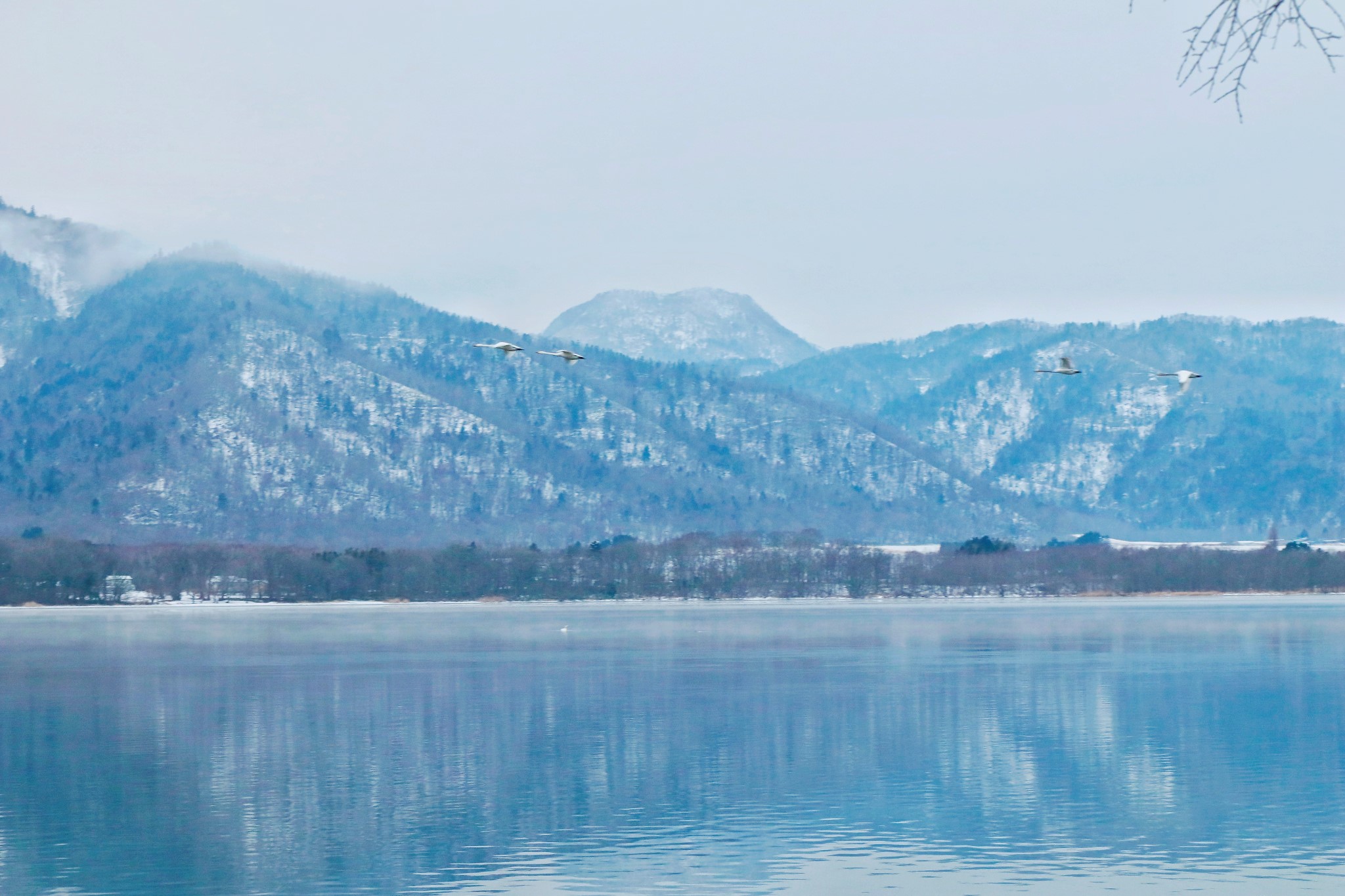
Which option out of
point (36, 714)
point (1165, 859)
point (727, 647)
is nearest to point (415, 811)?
point (1165, 859)

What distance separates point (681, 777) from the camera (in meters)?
51.2

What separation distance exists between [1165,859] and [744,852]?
370 inches

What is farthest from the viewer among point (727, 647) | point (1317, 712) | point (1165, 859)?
point (727, 647)

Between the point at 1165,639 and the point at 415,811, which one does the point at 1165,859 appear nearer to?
the point at 415,811

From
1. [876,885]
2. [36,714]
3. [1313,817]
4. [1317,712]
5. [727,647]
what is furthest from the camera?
[727,647]

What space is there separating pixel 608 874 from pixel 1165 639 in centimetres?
9747

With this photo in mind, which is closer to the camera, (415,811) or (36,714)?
(415,811)

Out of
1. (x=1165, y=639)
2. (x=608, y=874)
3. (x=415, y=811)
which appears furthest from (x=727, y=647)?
(x=608, y=874)

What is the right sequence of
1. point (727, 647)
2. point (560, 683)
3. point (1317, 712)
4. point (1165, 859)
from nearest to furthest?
point (1165, 859)
point (1317, 712)
point (560, 683)
point (727, 647)

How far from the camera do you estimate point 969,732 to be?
61156 mm

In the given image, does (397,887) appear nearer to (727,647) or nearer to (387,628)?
(727,647)

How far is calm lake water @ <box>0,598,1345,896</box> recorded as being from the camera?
37.6m

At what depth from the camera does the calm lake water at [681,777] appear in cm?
3756

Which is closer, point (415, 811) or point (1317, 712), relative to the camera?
point (415, 811)
